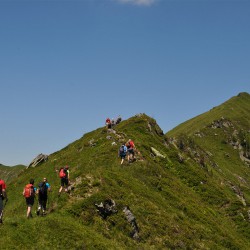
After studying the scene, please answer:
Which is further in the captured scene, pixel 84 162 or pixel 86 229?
pixel 84 162

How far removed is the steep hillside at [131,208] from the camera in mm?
25891

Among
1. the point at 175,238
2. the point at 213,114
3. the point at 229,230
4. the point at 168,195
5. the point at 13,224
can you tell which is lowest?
the point at 229,230

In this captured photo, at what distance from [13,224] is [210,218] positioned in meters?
24.7

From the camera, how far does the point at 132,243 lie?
97.2ft

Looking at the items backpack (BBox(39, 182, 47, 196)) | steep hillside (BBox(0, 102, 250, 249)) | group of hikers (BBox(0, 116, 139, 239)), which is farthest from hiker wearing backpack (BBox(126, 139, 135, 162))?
backpack (BBox(39, 182, 47, 196))

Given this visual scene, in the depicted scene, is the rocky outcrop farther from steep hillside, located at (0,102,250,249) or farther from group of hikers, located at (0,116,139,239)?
group of hikers, located at (0,116,139,239)

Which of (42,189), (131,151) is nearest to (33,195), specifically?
(42,189)

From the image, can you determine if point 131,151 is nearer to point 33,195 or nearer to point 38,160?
point 33,195

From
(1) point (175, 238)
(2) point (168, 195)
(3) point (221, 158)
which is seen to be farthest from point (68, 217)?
(3) point (221, 158)

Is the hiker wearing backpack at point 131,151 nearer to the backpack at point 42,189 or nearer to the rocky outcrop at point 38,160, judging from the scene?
the backpack at point 42,189

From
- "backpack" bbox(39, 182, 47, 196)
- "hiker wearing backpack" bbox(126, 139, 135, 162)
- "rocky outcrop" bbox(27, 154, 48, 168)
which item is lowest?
"backpack" bbox(39, 182, 47, 196)

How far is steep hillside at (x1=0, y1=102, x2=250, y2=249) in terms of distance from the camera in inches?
1019

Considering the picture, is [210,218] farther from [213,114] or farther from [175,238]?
[213,114]

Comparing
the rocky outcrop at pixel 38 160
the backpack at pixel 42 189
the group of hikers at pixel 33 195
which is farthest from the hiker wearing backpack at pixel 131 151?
the rocky outcrop at pixel 38 160
